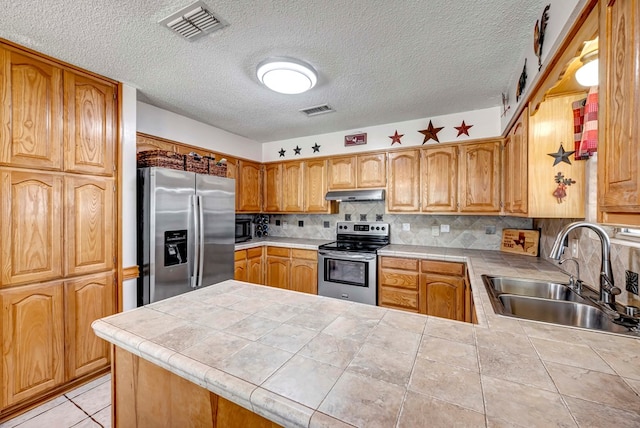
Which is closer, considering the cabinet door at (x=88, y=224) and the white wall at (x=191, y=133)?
the cabinet door at (x=88, y=224)

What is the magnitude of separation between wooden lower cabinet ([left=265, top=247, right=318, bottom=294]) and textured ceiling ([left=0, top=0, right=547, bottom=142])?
191cm

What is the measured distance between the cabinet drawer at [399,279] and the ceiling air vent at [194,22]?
267 centimetres

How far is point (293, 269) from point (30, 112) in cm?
284

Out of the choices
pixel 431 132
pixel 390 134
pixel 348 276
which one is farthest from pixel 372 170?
pixel 348 276

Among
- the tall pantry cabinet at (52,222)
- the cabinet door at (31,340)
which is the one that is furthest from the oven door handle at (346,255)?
the cabinet door at (31,340)

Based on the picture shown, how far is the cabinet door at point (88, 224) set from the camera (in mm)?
2002

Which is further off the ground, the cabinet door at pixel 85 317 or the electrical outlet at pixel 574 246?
the electrical outlet at pixel 574 246

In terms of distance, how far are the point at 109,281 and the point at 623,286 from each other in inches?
132

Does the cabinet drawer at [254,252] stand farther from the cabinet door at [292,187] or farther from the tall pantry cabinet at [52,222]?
the tall pantry cabinet at [52,222]

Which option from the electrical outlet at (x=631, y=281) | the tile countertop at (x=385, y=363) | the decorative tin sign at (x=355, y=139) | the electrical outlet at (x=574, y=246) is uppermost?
the decorative tin sign at (x=355, y=139)

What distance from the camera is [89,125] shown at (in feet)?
6.93

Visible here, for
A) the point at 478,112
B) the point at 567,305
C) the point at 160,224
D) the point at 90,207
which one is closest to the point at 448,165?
the point at 478,112

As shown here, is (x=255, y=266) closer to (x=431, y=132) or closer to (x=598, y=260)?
(x=431, y=132)

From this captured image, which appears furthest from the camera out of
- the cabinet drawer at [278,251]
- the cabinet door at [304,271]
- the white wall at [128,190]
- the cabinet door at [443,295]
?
the cabinet drawer at [278,251]
